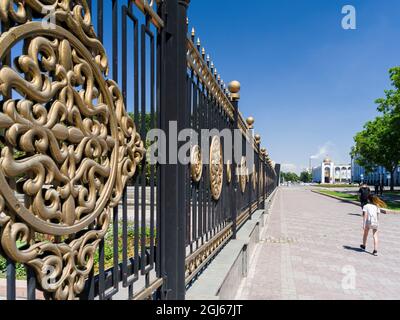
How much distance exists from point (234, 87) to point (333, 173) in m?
136

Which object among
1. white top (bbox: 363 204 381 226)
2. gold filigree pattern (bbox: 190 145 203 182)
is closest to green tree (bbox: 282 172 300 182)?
white top (bbox: 363 204 381 226)

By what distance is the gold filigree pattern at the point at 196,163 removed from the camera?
117 inches

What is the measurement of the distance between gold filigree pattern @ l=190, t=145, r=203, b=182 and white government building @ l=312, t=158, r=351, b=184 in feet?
421

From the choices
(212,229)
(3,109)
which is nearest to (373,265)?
(212,229)

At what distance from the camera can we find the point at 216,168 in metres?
3.95

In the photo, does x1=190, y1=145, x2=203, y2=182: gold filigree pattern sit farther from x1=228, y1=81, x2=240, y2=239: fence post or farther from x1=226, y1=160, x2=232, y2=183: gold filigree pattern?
x1=228, y1=81, x2=240, y2=239: fence post

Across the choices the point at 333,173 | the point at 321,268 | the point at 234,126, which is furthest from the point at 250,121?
the point at 333,173

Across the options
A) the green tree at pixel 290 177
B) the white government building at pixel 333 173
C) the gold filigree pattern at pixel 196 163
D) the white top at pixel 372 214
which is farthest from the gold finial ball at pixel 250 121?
the green tree at pixel 290 177

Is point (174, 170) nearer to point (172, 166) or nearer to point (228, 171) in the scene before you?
point (172, 166)

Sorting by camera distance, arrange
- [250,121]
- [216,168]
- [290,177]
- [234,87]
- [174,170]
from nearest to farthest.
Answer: [174,170], [216,168], [234,87], [250,121], [290,177]

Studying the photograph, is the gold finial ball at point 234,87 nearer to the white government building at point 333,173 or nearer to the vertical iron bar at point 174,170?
the vertical iron bar at point 174,170
